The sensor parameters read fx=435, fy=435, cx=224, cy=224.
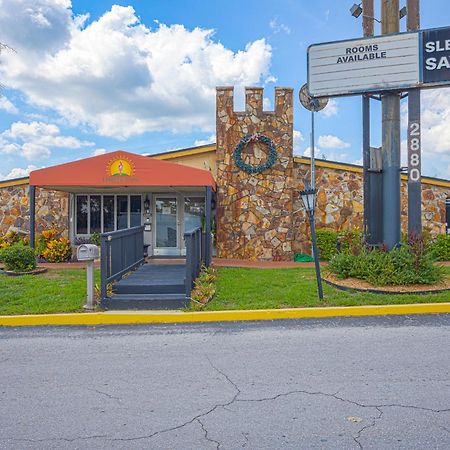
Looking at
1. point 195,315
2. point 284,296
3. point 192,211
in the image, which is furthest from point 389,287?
point 192,211

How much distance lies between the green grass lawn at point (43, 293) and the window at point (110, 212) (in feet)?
14.5

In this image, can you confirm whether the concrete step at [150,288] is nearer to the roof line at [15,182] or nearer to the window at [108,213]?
the window at [108,213]

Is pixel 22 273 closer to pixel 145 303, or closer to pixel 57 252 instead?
pixel 57 252

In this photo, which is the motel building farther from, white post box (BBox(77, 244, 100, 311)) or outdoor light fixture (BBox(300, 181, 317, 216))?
outdoor light fixture (BBox(300, 181, 317, 216))

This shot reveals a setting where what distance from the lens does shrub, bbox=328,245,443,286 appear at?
29.1ft

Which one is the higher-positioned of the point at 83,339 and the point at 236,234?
the point at 236,234

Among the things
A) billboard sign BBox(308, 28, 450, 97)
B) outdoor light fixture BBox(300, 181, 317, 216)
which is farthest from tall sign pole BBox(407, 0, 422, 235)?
outdoor light fixture BBox(300, 181, 317, 216)

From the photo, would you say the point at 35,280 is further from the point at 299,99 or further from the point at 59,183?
the point at 299,99

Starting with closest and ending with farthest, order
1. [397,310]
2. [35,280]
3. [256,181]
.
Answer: [397,310]
[35,280]
[256,181]

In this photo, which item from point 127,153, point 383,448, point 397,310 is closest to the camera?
point 383,448

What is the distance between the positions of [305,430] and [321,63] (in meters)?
9.49

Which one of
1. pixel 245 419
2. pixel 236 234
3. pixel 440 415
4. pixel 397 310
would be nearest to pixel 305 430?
pixel 245 419

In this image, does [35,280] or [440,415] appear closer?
[440,415]

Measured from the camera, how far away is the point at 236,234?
A: 606 inches
